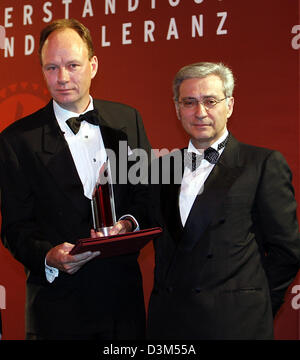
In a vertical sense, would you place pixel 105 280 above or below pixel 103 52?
below

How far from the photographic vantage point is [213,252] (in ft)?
7.29

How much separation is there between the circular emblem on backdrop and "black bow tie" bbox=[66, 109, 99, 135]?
6.50 feet

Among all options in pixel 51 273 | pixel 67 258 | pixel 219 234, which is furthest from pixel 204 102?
pixel 51 273

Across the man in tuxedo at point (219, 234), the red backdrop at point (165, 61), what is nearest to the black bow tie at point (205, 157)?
the man in tuxedo at point (219, 234)

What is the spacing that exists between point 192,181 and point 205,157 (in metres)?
0.12

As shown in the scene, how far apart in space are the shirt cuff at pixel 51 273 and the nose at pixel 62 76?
2.59ft

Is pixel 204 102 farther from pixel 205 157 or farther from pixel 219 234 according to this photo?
pixel 219 234

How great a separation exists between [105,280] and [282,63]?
82.7 inches

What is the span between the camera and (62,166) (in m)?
2.49

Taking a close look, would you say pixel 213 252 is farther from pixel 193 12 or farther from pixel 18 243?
pixel 193 12

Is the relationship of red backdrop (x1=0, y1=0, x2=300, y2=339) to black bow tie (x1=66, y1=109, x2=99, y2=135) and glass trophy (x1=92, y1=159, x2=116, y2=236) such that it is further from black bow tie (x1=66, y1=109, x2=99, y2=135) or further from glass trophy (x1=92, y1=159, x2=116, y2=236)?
glass trophy (x1=92, y1=159, x2=116, y2=236)

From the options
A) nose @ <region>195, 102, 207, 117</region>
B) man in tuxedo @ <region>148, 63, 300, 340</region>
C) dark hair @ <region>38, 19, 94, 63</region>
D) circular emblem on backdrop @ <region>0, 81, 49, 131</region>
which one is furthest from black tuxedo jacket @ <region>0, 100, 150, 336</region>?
circular emblem on backdrop @ <region>0, 81, 49, 131</region>

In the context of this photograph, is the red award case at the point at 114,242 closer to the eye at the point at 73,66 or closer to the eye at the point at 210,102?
the eye at the point at 210,102
